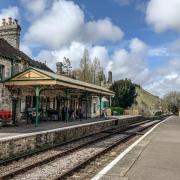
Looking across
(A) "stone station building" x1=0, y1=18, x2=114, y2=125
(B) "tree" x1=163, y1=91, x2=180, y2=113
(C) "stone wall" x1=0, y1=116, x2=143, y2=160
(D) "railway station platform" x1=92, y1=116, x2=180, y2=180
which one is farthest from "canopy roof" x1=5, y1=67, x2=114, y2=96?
(B) "tree" x1=163, y1=91, x2=180, y2=113

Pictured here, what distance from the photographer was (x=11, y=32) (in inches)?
1323

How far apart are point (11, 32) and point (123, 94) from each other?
39368mm

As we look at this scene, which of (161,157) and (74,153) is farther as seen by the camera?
(74,153)

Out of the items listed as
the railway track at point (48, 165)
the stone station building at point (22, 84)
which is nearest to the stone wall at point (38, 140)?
the railway track at point (48, 165)

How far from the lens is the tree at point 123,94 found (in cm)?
7031

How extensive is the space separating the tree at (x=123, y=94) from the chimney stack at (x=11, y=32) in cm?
3817

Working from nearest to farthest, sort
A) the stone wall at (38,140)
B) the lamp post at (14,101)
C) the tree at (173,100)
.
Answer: the stone wall at (38,140) < the lamp post at (14,101) < the tree at (173,100)

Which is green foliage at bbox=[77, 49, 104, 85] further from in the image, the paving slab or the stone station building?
the paving slab

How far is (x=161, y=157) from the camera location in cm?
1411

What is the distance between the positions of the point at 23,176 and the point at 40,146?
6306mm

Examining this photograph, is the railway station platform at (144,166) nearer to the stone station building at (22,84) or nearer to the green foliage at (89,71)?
the stone station building at (22,84)

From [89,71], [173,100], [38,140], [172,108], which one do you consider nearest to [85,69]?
[89,71]

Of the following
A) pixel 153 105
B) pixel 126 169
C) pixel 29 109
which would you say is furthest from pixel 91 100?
pixel 153 105

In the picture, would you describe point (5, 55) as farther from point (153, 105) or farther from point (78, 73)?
point (153, 105)
